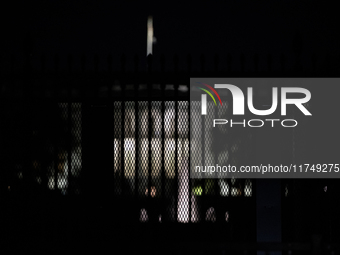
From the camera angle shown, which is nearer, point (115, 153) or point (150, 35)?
point (115, 153)

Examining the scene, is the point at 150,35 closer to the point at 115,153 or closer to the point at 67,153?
the point at 115,153

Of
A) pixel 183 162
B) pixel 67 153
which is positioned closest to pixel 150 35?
pixel 183 162

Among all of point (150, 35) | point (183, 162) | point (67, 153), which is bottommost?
point (183, 162)

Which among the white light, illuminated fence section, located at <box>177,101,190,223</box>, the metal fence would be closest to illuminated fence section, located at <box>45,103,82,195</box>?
the metal fence

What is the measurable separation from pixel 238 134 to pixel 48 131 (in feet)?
9.08

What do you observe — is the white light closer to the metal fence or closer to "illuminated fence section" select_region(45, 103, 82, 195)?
the metal fence

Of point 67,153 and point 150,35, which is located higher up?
point 150,35

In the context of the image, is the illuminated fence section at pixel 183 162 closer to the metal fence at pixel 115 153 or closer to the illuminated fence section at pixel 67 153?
the metal fence at pixel 115 153

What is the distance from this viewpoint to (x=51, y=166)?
14.3 feet

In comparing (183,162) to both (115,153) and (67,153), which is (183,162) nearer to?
(115,153)

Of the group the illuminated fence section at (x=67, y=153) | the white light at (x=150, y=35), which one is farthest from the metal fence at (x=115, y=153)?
the white light at (x=150, y=35)

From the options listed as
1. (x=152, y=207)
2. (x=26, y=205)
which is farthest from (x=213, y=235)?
(x=26, y=205)

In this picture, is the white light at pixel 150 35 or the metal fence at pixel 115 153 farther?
the white light at pixel 150 35

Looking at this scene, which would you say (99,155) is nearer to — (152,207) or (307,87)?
(152,207)
